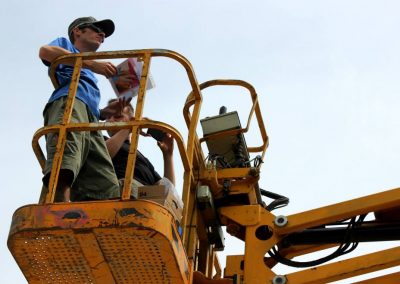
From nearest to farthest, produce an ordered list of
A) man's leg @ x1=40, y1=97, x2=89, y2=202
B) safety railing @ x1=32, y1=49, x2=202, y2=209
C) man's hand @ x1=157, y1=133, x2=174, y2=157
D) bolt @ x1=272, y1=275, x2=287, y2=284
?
1. safety railing @ x1=32, y1=49, x2=202, y2=209
2. man's leg @ x1=40, y1=97, x2=89, y2=202
3. bolt @ x1=272, y1=275, x2=287, y2=284
4. man's hand @ x1=157, y1=133, x2=174, y2=157

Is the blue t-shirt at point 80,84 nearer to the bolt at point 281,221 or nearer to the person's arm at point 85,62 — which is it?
the person's arm at point 85,62

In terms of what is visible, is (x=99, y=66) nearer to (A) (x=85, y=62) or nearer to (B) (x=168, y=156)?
(A) (x=85, y=62)

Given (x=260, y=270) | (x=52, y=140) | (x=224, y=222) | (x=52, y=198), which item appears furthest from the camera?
(x=224, y=222)

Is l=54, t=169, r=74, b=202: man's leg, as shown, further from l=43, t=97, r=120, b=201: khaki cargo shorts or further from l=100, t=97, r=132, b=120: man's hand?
l=100, t=97, r=132, b=120: man's hand

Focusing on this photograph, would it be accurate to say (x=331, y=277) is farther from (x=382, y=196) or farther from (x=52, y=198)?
(x=52, y=198)

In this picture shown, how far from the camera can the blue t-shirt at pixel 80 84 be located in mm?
5945

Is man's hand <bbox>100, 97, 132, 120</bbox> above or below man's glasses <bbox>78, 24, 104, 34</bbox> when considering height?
below

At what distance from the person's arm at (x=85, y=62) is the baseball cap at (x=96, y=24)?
0.61 m

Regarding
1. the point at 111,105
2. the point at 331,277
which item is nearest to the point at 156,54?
the point at 111,105

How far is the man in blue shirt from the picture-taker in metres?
5.40

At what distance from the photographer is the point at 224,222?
652cm

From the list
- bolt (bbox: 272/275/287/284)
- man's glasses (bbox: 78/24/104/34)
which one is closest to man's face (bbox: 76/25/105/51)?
man's glasses (bbox: 78/24/104/34)

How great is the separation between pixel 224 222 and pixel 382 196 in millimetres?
1397

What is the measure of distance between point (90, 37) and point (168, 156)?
1.34 metres
